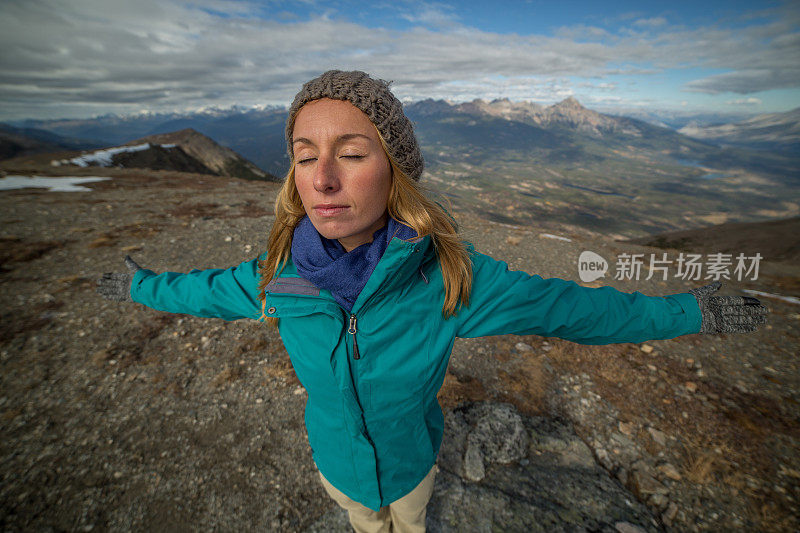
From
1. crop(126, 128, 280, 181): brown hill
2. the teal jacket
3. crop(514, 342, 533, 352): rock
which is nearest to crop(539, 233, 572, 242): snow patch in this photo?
crop(514, 342, 533, 352): rock

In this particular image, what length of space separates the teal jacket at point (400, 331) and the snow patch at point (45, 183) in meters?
20.1

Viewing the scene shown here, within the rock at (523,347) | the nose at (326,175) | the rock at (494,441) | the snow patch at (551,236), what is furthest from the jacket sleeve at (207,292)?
the snow patch at (551,236)

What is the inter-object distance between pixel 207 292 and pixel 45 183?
21.4m

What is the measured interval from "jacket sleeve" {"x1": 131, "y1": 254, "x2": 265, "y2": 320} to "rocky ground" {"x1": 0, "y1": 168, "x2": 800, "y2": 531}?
8.30 ft

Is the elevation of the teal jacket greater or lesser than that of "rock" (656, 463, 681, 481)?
greater

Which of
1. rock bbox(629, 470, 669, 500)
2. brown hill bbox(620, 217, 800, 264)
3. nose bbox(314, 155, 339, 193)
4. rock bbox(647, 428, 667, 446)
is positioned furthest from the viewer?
brown hill bbox(620, 217, 800, 264)

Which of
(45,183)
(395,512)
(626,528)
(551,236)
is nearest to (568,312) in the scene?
(395,512)

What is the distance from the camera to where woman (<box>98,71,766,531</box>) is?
1960mm

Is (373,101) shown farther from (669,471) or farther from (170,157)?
(170,157)

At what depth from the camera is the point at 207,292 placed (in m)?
2.49

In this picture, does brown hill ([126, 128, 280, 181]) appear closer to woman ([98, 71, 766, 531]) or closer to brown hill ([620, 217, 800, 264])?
brown hill ([620, 217, 800, 264])

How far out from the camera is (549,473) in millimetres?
3744

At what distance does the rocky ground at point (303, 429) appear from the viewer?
346 centimetres

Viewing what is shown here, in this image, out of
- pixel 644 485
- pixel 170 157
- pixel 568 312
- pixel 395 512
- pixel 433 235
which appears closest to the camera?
pixel 568 312
